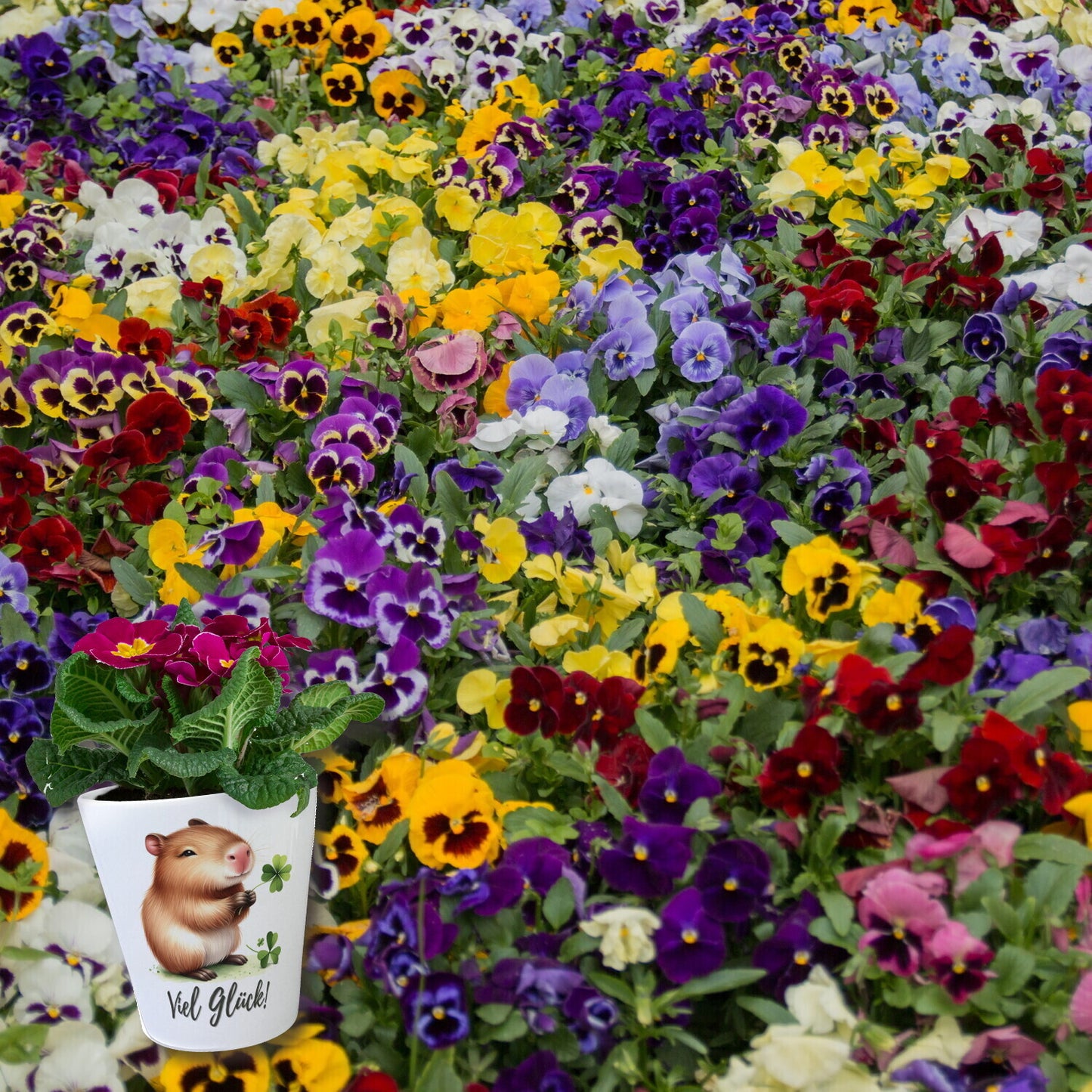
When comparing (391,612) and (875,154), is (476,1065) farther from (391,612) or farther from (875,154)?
(875,154)

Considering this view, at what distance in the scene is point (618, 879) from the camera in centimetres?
142

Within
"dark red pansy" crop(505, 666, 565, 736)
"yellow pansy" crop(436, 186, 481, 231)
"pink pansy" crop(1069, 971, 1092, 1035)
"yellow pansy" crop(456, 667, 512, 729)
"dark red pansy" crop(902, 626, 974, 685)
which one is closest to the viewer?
"pink pansy" crop(1069, 971, 1092, 1035)

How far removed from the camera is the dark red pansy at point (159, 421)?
2172 mm

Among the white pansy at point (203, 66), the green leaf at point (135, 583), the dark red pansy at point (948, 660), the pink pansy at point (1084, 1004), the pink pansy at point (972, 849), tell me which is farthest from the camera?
the white pansy at point (203, 66)

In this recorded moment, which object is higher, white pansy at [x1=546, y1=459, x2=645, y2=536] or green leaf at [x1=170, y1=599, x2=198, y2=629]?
green leaf at [x1=170, y1=599, x2=198, y2=629]

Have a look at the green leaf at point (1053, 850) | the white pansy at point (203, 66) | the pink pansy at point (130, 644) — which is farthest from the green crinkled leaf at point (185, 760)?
the white pansy at point (203, 66)

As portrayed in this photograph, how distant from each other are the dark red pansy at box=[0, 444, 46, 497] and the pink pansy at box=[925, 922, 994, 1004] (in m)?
1.62

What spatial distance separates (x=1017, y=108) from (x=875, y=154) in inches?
26.4

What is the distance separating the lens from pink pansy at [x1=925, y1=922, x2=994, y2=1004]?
128 centimetres

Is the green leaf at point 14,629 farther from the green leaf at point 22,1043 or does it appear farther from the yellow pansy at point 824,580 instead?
the yellow pansy at point 824,580

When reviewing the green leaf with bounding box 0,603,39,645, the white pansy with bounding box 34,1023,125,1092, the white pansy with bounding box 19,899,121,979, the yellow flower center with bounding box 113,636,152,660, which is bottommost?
the white pansy with bounding box 34,1023,125,1092

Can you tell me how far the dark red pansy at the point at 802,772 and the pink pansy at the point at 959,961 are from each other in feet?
0.70

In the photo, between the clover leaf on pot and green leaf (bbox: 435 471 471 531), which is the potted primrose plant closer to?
the clover leaf on pot

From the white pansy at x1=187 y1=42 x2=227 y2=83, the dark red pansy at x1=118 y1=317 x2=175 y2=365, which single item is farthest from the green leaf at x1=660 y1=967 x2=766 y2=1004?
the white pansy at x1=187 y1=42 x2=227 y2=83
